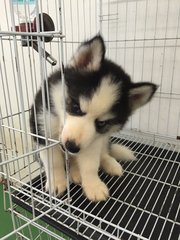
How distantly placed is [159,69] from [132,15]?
0.42 metres

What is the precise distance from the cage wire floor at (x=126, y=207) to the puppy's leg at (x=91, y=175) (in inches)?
1.4

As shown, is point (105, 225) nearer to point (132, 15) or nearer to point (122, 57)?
point (122, 57)

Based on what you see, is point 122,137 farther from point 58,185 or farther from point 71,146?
point 71,146

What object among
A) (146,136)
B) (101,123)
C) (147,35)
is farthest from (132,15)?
(101,123)

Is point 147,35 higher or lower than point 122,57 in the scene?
higher

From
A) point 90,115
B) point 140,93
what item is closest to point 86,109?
point 90,115

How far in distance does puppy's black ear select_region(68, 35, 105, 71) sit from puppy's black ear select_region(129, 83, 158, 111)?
19 cm

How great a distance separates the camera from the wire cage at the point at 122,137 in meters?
0.89

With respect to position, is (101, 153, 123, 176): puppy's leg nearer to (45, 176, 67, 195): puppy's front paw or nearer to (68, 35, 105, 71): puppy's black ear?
(45, 176, 67, 195): puppy's front paw

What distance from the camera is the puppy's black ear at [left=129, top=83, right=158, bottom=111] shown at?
0.99 metres

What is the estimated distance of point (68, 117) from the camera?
898 millimetres

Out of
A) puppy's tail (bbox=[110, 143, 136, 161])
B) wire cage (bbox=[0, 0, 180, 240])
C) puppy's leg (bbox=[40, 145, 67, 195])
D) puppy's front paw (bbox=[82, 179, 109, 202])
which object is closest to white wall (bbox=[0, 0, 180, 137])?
wire cage (bbox=[0, 0, 180, 240])

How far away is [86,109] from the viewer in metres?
0.90

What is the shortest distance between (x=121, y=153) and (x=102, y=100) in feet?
1.82
